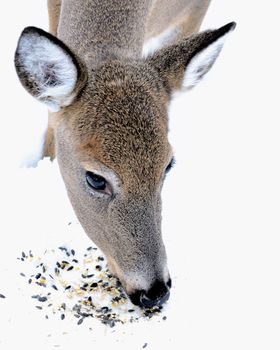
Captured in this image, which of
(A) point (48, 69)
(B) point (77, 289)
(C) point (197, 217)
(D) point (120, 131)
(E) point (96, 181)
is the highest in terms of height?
(A) point (48, 69)

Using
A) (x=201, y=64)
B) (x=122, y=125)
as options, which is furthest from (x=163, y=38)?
(x=122, y=125)

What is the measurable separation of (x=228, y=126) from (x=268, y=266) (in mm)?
2382

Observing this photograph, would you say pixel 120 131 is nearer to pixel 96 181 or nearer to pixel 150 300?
pixel 96 181

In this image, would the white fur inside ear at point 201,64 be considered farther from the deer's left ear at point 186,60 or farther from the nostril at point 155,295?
the nostril at point 155,295

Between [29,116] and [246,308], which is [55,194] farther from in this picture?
[246,308]

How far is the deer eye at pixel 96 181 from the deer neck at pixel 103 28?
3.58 ft

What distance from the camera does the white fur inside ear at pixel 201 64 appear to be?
4.56 meters

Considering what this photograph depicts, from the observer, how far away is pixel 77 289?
518 cm

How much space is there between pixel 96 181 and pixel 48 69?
82cm

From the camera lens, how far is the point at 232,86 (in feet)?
28.0

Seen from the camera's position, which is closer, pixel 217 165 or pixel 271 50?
pixel 217 165

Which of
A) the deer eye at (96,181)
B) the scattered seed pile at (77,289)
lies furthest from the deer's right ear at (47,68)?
the scattered seed pile at (77,289)

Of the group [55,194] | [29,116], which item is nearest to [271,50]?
[29,116]

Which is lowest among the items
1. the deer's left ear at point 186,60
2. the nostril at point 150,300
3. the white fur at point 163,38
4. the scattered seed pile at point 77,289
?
the scattered seed pile at point 77,289
